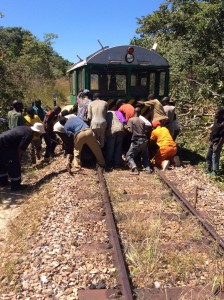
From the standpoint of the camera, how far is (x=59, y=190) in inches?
291

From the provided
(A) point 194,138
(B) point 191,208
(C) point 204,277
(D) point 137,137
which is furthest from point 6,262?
(A) point 194,138

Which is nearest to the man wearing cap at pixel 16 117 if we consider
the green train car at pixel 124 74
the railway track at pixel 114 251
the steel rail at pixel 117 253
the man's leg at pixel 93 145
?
the man's leg at pixel 93 145

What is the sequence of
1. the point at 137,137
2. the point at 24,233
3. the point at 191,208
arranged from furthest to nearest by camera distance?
the point at 137,137 < the point at 191,208 < the point at 24,233

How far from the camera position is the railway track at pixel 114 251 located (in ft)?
13.0

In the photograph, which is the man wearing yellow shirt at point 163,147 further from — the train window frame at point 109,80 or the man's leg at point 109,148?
the train window frame at point 109,80

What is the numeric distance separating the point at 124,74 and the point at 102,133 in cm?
230

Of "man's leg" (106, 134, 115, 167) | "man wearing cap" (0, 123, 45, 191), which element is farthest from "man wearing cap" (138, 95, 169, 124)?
"man wearing cap" (0, 123, 45, 191)

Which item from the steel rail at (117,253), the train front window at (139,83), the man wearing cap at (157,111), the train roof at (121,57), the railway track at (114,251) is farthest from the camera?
the train front window at (139,83)

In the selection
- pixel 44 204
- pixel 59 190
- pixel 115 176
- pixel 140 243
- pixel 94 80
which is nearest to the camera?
pixel 140 243

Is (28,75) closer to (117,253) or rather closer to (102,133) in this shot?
(102,133)

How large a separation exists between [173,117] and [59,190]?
15.5ft

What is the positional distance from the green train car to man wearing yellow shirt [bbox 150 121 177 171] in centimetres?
162

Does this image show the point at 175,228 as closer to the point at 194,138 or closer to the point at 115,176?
the point at 115,176

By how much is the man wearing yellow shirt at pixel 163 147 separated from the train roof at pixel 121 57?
2204 millimetres
